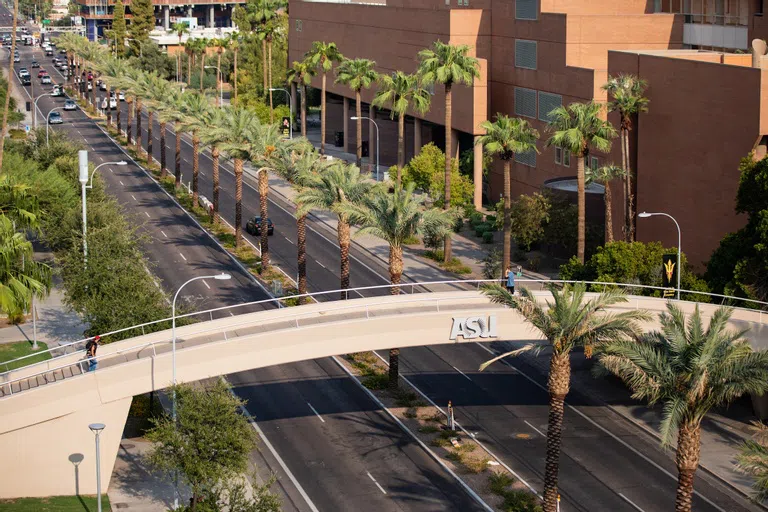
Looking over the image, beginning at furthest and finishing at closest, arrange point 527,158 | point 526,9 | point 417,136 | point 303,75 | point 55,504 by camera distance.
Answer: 1. point 303,75
2. point 417,136
3. point 526,9
4. point 527,158
5. point 55,504

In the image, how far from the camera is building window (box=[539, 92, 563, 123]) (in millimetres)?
84938

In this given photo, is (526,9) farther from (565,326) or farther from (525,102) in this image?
(565,326)

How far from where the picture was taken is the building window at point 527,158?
89.0 m

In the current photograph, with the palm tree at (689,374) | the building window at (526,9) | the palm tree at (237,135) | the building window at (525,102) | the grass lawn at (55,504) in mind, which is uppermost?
the building window at (526,9)

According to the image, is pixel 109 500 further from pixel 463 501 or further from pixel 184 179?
pixel 184 179

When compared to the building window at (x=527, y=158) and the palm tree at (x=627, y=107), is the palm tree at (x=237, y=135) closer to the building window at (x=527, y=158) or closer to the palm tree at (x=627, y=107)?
the building window at (x=527, y=158)

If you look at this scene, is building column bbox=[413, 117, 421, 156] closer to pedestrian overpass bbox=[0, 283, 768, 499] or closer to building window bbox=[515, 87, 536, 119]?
building window bbox=[515, 87, 536, 119]

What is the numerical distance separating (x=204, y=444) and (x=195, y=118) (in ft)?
182

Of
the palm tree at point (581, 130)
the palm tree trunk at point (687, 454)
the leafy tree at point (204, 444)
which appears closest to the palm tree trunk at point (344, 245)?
the palm tree at point (581, 130)

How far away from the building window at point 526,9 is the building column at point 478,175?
1048 centimetres

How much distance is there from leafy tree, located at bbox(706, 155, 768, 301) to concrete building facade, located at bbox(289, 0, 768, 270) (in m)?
4.71

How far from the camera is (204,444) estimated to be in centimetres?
4109

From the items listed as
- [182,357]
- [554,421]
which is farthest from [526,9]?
[554,421]

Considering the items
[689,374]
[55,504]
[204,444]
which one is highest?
[689,374]
